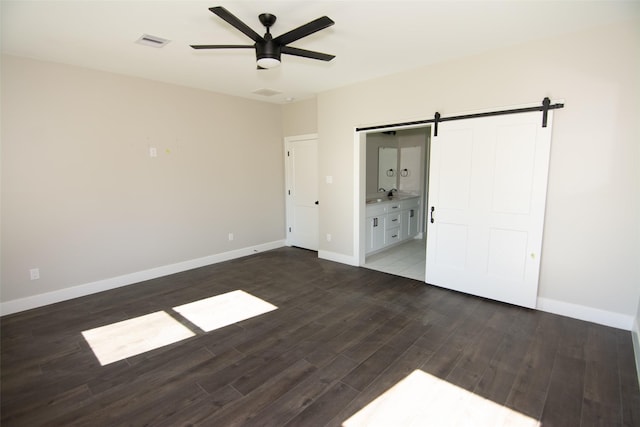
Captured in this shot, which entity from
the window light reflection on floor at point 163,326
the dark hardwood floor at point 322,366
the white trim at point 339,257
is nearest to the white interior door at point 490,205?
the dark hardwood floor at point 322,366

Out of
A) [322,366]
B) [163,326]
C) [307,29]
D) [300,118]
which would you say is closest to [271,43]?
[307,29]

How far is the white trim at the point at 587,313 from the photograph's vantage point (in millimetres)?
2922

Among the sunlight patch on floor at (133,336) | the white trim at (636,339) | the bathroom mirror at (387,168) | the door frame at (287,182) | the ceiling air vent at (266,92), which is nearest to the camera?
the white trim at (636,339)

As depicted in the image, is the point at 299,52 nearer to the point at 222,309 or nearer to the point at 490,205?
the point at 490,205

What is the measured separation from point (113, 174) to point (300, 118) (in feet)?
10.3

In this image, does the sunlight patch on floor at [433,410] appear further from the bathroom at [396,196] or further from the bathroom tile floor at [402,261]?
the bathroom at [396,196]

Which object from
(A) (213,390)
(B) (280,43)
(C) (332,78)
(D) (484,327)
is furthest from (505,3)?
(A) (213,390)

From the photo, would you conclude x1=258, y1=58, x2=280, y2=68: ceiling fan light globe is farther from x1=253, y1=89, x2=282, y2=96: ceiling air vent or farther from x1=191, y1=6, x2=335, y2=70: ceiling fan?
x1=253, y1=89, x2=282, y2=96: ceiling air vent

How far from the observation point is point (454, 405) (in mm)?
2031

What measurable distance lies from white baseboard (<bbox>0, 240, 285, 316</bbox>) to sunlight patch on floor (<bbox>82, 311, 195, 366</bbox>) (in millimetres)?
1123

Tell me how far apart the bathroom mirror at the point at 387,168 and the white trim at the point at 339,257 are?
219cm

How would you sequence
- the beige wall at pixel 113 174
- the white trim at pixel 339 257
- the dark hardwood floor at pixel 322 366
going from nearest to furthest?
the dark hardwood floor at pixel 322 366
the beige wall at pixel 113 174
the white trim at pixel 339 257

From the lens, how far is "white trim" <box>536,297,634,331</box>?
9.59 ft

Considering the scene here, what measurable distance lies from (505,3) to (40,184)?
496 cm
